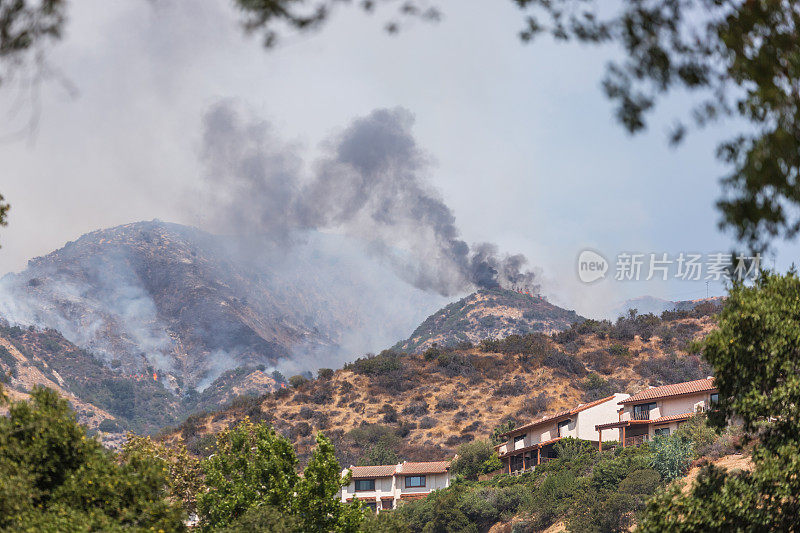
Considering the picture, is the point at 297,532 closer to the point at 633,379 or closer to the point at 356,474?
the point at 356,474

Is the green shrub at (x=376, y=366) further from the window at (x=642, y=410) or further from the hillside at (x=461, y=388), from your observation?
the window at (x=642, y=410)

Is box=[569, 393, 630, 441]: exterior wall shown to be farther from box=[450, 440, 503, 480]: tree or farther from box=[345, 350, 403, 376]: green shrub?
box=[345, 350, 403, 376]: green shrub

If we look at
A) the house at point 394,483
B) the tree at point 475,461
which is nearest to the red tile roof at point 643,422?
the tree at point 475,461

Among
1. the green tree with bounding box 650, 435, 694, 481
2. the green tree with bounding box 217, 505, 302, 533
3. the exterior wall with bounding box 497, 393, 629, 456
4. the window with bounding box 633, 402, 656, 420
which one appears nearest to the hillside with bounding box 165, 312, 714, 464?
the exterior wall with bounding box 497, 393, 629, 456

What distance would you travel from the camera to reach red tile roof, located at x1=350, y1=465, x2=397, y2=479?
6469 centimetres

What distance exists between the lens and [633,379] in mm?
82688

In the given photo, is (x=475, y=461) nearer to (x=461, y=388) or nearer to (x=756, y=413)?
(x=461, y=388)

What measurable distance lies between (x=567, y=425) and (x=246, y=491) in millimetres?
42670

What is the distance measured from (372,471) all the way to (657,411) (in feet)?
80.0

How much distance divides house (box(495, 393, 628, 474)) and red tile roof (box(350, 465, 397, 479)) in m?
9.62

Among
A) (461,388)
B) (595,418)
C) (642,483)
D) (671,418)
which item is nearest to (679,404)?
(671,418)

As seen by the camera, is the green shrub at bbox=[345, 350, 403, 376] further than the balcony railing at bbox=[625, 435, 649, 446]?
Yes

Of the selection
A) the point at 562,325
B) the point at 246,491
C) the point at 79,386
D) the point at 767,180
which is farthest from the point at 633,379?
the point at 79,386

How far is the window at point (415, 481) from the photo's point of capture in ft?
211
